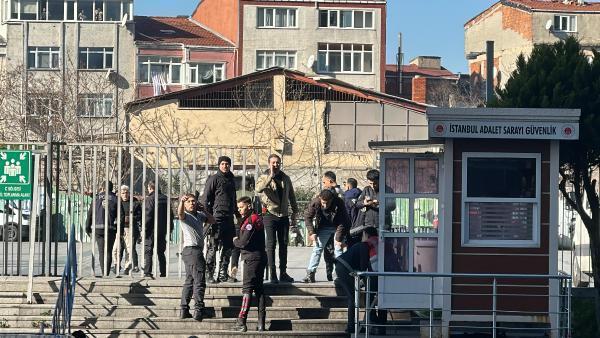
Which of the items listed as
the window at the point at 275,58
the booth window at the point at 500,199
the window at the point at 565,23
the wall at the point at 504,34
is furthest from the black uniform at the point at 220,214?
the window at the point at 565,23

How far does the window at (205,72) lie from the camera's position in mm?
75188

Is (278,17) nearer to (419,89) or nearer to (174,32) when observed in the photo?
(174,32)

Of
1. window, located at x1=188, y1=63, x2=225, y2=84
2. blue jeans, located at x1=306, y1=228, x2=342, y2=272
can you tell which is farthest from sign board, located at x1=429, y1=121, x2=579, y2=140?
window, located at x1=188, y1=63, x2=225, y2=84

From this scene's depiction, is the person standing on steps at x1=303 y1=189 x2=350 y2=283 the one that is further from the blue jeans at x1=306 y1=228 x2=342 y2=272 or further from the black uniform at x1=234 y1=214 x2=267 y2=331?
the black uniform at x1=234 y1=214 x2=267 y2=331

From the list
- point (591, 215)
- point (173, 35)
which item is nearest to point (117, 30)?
point (173, 35)

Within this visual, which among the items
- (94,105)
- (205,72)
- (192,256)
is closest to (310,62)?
(205,72)

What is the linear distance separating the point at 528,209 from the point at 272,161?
404 centimetres

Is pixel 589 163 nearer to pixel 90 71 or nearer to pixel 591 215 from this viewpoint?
pixel 591 215

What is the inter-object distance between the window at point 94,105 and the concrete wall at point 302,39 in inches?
613

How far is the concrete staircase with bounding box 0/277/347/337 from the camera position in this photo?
56.1 feet

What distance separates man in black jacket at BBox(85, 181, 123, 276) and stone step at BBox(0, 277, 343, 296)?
869mm

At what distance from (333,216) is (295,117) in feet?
125

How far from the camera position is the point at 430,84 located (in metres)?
85.2

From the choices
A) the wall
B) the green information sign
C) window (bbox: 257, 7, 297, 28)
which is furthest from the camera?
the wall
